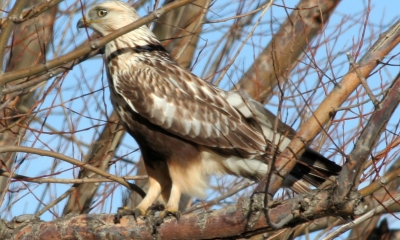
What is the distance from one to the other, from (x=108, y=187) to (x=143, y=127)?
1114 mm

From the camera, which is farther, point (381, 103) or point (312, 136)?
point (312, 136)

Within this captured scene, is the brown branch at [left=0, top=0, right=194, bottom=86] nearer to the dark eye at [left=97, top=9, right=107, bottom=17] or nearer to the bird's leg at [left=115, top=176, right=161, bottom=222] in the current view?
the bird's leg at [left=115, top=176, right=161, bottom=222]

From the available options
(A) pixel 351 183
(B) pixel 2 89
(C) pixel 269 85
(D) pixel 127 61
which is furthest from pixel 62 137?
(A) pixel 351 183

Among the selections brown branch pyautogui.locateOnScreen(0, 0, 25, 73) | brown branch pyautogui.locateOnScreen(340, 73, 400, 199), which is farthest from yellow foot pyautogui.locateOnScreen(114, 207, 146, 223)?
brown branch pyautogui.locateOnScreen(340, 73, 400, 199)

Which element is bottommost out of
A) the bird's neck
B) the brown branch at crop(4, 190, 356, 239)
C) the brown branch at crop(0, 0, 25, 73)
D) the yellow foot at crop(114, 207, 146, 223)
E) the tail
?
the brown branch at crop(4, 190, 356, 239)

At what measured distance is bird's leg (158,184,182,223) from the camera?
550cm

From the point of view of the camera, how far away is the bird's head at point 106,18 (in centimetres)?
659

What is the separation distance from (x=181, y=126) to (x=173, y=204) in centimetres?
65

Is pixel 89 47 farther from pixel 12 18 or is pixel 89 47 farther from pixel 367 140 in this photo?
pixel 367 140

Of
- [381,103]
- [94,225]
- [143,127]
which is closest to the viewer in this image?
[381,103]

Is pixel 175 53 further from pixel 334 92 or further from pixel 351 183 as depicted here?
pixel 351 183

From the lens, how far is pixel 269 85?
771 centimetres

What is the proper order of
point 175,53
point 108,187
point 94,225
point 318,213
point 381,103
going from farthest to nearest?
1. point 175,53
2. point 108,187
3. point 94,225
4. point 318,213
5. point 381,103

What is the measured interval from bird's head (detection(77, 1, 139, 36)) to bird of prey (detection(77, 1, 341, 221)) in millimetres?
124
